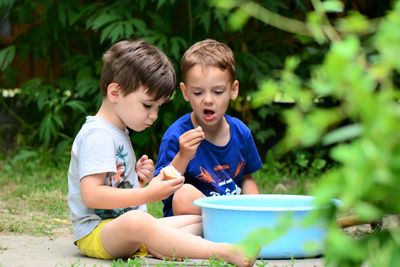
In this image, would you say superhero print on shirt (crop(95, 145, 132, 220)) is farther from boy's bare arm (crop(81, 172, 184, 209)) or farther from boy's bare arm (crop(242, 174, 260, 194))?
boy's bare arm (crop(242, 174, 260, 194))

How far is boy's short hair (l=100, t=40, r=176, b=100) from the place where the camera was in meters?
3.33

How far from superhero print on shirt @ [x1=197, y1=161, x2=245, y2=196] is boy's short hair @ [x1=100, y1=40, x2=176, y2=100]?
51cm

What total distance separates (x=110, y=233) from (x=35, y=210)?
5.30 ft

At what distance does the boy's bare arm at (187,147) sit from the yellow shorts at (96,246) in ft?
1.24

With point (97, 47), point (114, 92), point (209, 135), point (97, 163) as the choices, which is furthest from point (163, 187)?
point (97, 47)

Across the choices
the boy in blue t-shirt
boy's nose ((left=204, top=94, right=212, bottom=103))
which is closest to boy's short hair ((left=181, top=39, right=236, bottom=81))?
the boy in blue t-shirt

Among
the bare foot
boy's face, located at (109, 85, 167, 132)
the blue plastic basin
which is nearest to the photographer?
the bare foot

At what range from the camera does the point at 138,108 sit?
332 cm

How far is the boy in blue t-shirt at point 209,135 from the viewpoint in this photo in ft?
12.4

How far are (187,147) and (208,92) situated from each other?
1.41 feet

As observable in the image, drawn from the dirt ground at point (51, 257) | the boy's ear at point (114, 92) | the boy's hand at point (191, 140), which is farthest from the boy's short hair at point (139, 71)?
the dirt ground at point (51, 257)

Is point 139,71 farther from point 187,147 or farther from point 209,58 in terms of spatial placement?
point 209,58

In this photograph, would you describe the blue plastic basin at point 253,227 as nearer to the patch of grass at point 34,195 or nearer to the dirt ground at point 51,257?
the dirt ground at point 51,257

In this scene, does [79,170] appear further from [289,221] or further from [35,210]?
[289,221]
